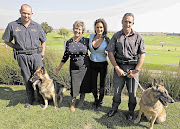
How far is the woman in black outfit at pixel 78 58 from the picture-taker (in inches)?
98.5

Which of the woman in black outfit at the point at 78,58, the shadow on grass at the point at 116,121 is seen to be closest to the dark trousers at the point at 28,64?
the woman in black outfit at the point at 78,58

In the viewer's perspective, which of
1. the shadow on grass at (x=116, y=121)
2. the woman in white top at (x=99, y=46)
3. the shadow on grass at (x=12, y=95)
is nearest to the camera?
the woman in white top at (x=99, y=46)

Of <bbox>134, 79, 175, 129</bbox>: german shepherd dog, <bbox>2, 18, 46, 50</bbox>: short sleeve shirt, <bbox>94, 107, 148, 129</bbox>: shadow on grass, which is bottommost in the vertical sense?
<bbox>94, 107, 148, 129</bbox>: shadow on grass

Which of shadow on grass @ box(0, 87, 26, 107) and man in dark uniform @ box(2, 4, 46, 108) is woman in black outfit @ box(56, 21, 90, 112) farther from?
shadow on grass @ box(0, 87, 26, 107)

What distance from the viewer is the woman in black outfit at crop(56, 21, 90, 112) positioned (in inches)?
98.5

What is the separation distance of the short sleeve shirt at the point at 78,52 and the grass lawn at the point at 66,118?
1206mm

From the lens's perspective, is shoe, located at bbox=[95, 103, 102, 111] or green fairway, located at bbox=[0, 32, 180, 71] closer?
shoe, located at bbox=[95, 103, 102, 111]

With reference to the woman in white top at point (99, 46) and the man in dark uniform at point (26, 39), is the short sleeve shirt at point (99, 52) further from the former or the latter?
the man in dark uniform at point (26, 39)

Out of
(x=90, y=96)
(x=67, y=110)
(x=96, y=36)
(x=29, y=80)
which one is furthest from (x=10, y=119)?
(x=96, y=36)

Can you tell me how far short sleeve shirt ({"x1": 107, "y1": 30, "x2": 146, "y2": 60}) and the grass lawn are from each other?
4.93 ft

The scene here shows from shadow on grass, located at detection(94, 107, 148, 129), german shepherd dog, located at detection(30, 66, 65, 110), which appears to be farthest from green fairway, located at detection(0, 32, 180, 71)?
shadow on grass, located at detection(94, 107, 148, 129)

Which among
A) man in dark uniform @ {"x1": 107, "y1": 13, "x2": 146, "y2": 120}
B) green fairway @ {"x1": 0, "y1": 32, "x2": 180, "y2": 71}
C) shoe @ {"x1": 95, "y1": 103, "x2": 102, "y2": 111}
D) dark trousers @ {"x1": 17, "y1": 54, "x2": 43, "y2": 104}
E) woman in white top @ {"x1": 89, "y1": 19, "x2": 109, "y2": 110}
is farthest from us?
green fairway @ {"x1": 0, "y1": 32, "x2": 180, "y2": 71}

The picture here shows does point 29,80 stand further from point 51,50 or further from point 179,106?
point 179,106

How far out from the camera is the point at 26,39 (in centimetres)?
259
